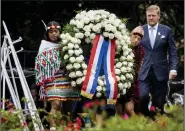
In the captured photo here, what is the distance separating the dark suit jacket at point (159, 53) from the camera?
1164 cm

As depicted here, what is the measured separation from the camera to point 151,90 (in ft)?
39.2

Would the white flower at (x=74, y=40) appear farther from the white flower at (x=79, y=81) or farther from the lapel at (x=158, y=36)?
the lapel at (x=158, y=36)

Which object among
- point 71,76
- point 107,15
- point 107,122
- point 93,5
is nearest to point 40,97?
point 71,76

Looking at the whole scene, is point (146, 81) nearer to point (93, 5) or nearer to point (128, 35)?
point (128, 35)

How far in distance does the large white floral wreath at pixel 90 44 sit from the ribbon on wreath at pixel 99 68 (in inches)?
2.4

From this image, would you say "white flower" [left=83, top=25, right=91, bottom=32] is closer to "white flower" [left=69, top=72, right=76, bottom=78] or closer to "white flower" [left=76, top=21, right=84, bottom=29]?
→ "white flower" [left=76, top=21, right=84, bottom=29]

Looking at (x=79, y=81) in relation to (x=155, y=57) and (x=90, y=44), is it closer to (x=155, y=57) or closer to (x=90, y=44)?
(x=90, y=44)

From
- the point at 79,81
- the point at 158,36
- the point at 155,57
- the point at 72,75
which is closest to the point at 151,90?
the point at 155,57

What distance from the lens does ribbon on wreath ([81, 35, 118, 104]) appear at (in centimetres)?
1027

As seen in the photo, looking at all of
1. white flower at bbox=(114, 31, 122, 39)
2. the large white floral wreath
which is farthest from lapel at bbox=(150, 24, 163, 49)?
white flower at bbox=(114, 31, 122, 39)

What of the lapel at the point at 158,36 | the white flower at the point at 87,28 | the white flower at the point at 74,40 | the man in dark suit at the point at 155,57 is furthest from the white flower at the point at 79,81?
the lapel at the point at 158,36

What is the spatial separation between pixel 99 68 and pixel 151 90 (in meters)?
1.75

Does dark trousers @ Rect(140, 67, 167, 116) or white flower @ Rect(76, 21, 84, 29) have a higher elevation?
white flower @ Rect(76, 21, 84, 29)

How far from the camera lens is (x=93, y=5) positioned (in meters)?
19.6
